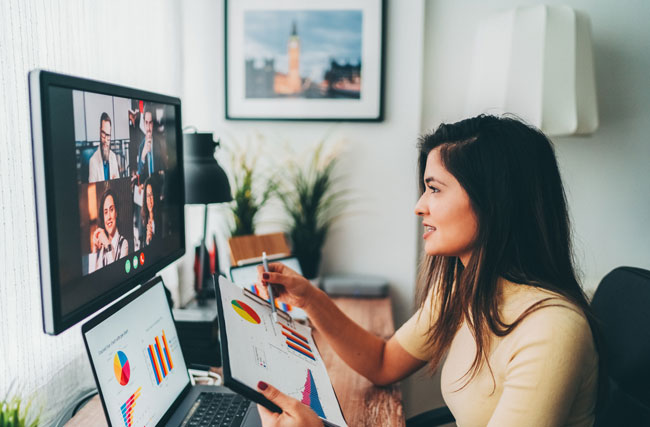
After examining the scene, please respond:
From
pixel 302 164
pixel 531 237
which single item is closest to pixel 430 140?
pixel 531 237

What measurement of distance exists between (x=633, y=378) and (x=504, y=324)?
355 millimetres

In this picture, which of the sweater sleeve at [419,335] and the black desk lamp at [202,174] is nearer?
the sweater sleeve at [419,335]

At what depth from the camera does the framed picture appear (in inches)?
80.8

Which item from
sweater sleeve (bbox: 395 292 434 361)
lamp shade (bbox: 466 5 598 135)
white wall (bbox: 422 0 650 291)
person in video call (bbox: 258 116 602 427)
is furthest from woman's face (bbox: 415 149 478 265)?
white wall (bbox: 422 0 650 291)

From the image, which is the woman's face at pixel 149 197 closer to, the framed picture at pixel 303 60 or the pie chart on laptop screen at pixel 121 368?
the pie chart on laptop screen at pixel 121 368

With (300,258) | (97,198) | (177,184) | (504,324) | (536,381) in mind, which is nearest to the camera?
(97,198)

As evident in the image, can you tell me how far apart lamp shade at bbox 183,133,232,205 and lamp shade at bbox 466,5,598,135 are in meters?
0.94

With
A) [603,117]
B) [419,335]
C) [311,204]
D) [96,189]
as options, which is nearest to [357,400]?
[419,335]

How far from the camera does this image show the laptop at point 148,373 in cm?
81

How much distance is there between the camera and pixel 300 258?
2059mm

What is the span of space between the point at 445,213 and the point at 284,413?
53cm

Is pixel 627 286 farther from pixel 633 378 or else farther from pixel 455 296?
pixel 455 296

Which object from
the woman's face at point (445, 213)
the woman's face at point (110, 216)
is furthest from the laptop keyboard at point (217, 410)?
the woman's face at point (445, 213)

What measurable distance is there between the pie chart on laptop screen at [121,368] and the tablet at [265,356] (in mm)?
172
